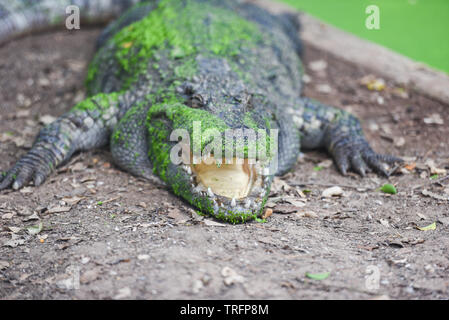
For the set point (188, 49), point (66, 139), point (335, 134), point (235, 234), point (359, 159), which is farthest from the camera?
point (335, 134)

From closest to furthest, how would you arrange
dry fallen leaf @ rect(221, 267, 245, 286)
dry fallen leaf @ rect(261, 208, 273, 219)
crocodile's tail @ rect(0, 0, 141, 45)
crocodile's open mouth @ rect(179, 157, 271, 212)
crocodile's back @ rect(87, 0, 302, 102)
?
dry fallen leaf @ rect(221, 267, 245, 286) → crocodile's open mouth @ rect(179, 157, 271, 212) → dry fallen leaf @ rect(261, 208, 273, 219) → crocodile's back @ rect(87, 0, 302, 102) → crocodile's tail @ rect(0, 0, 141, 45)

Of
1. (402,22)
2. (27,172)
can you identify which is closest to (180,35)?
(27,172)

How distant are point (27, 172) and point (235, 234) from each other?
6.47 ft

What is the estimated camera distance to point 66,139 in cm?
445

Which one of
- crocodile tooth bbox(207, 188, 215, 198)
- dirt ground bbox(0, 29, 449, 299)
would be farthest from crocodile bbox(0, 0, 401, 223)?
dirt ground bbox(0, 29, 449, 299)

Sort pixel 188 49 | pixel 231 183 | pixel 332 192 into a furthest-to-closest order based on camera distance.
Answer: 1. pixel 188 49
2. pixel 332 192
3. pixel 231 183

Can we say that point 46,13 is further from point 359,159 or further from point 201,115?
point 359,159

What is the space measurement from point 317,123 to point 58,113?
280 centimetres

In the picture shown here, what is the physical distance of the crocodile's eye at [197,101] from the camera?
385 cm

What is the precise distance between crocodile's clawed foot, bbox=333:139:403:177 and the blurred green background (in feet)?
8.85

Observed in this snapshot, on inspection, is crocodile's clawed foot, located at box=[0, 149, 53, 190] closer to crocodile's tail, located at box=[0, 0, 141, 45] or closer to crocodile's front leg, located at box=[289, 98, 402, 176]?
crocodile's front leg, located at box=[289, 98, 402, 176]

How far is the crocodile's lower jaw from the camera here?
11.5ft

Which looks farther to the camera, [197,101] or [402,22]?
[402,22]

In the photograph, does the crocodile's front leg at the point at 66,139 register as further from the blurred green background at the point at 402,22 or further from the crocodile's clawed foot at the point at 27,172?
the blurred green background at the point at 402,22
